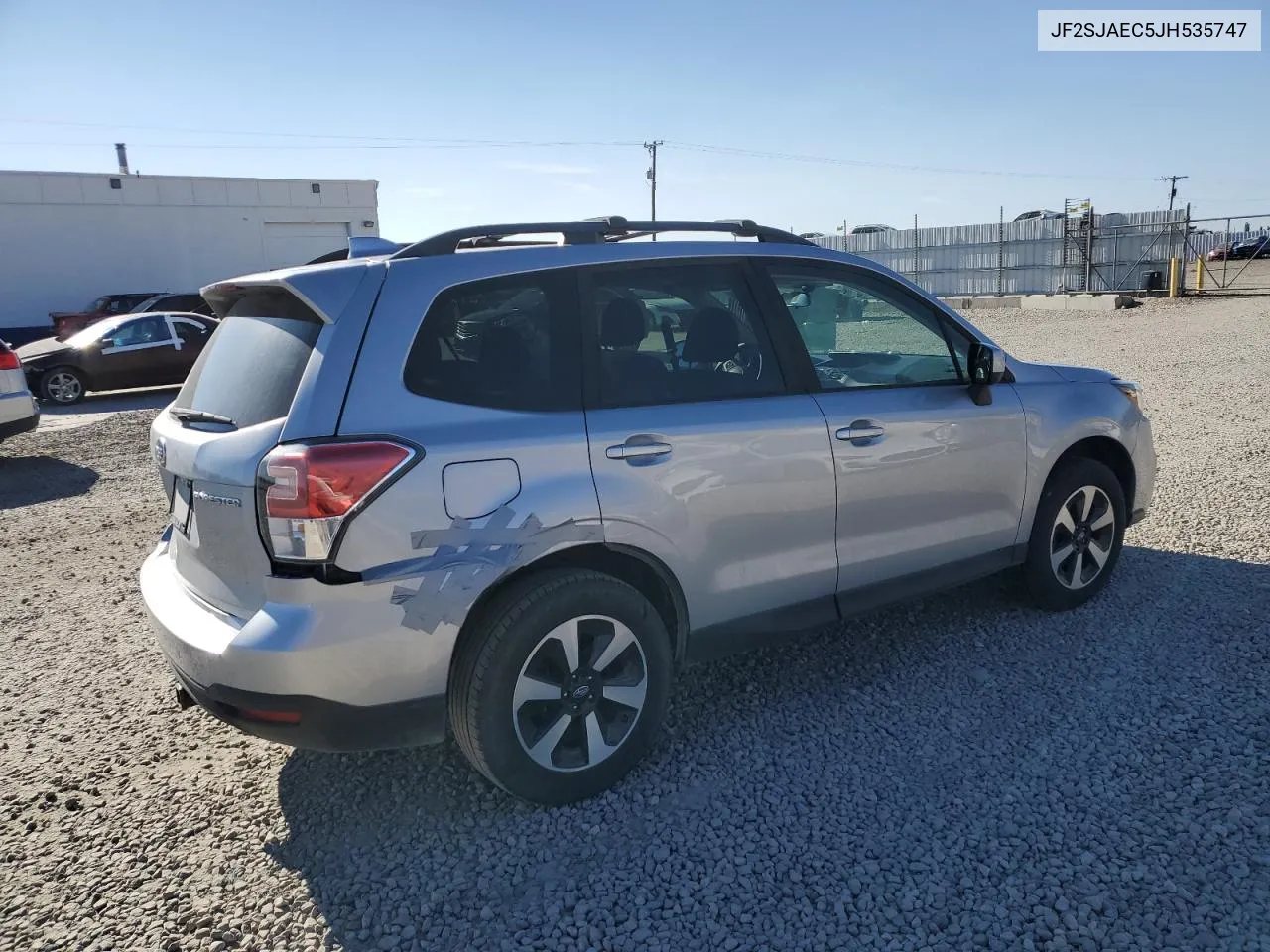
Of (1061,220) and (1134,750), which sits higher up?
(1061,220)

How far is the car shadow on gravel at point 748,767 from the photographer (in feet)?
9.39

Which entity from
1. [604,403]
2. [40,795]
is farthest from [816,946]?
[40,795]

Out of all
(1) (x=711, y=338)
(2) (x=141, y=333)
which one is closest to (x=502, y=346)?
(1) (x=711, y=338)

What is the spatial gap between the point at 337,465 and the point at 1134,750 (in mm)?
2903

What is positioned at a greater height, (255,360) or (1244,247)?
(1244,247)

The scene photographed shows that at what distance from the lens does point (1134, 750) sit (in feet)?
11.3

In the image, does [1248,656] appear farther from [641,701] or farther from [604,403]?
[604,403]

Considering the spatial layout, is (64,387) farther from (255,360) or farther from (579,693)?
(579,693)

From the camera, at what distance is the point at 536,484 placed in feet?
9.91

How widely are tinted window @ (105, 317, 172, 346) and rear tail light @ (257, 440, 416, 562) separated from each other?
15109mm

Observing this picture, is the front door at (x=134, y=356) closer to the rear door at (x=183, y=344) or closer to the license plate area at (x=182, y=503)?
the rear door at (x=183, y=344)

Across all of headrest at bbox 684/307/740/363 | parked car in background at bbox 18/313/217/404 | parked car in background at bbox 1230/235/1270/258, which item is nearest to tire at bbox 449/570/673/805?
headrest at bbox 684/307/740/363

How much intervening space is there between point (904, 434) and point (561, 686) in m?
1.77

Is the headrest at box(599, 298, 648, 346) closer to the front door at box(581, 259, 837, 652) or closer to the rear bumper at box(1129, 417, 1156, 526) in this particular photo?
the front door at box(581, 259, 837, 652)
